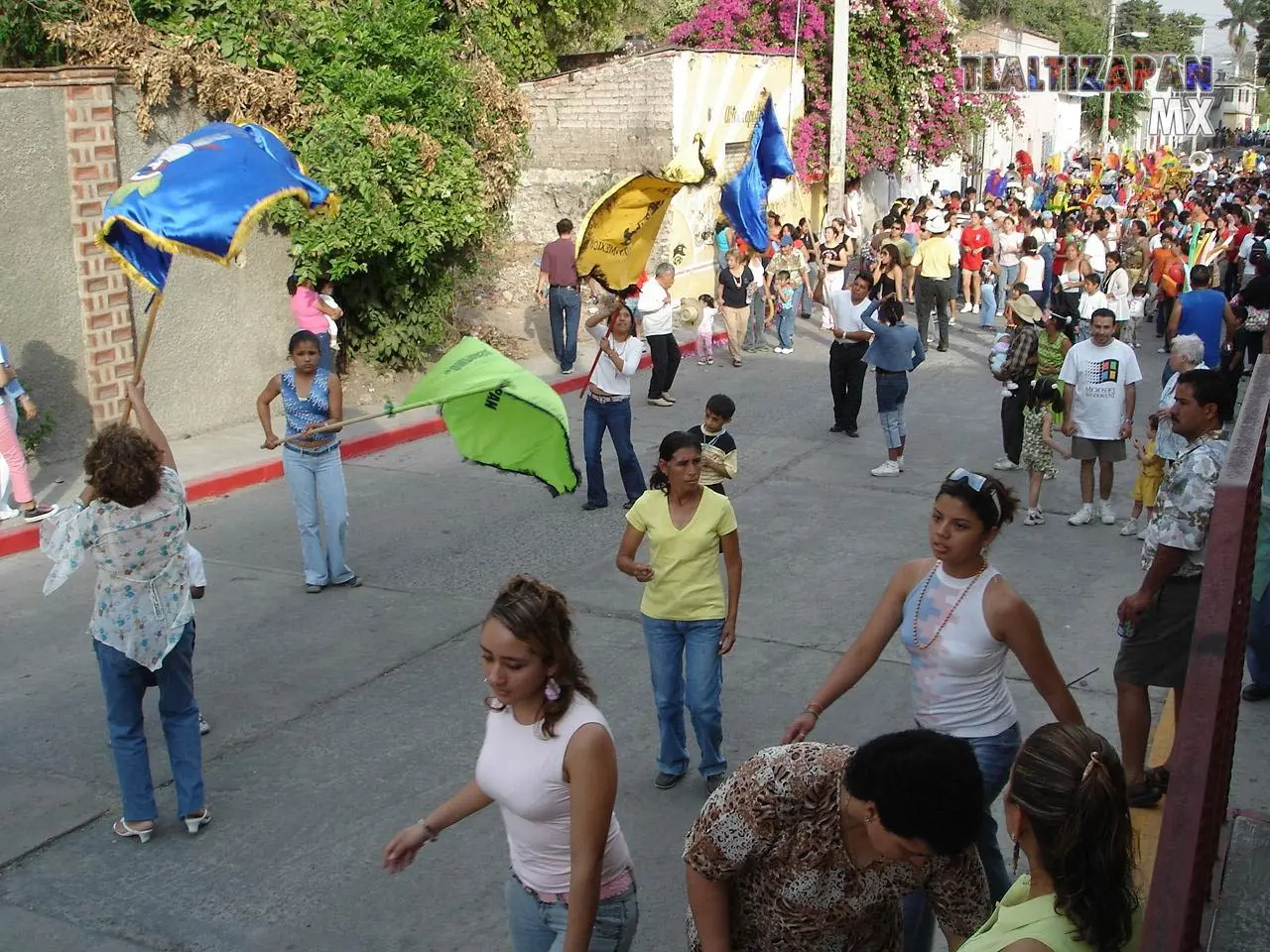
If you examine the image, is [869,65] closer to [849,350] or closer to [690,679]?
[849,350]

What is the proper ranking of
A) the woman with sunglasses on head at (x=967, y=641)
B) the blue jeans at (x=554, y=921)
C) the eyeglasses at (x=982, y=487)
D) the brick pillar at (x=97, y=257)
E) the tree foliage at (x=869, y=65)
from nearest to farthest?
the blue jeans at (x=554, y=921) < the woman with sunglasses on head at (x=967, y=641) < the eyeglasses at (x=982, y=487) < the brick pillar at (x=97, y=257) < the tree foliage at (x=869, y=65)

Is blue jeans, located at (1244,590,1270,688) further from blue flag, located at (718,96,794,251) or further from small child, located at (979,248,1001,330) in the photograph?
small child, located at (979,248,1001,330)

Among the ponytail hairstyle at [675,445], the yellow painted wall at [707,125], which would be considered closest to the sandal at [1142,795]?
the ponytail hairstyle at [675,445]

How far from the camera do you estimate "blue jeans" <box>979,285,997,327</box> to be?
19938mm

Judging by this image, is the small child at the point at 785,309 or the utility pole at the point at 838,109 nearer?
the small child at the point at 785,309

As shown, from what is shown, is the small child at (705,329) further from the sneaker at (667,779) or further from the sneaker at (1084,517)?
the sneaker at (667,779)

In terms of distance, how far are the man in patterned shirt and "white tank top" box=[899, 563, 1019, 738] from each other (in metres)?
1.37

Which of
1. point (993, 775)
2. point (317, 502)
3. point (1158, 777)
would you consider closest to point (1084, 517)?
A: point (1158, 777)

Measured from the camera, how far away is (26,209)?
1109 centimetres

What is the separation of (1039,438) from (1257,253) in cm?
838

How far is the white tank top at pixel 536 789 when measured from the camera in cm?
326

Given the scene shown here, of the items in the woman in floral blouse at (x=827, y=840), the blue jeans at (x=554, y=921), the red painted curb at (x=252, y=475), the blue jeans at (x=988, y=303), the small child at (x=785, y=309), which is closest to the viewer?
the woman in floral blouse at (x=827, y=840)

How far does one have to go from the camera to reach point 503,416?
6.64 metres

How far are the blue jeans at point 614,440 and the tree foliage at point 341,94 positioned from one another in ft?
12.4
